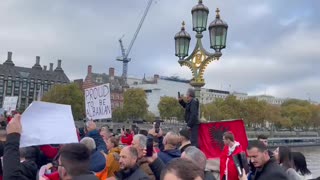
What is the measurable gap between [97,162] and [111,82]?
355 feet

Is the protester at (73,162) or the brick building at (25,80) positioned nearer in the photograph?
the protester at (73,162)

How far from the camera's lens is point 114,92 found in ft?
359

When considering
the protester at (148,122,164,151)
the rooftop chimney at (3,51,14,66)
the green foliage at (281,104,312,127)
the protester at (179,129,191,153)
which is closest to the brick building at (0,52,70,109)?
the rooftop chimney at (3,51,14,66)

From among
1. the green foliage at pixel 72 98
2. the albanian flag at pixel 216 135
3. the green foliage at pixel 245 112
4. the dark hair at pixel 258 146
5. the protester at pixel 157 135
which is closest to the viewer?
the dark hair at pixel 258 146

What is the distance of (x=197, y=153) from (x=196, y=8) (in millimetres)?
6014

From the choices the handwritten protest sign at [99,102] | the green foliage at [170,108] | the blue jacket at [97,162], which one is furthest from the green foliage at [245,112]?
the blue jacket at [97,162]

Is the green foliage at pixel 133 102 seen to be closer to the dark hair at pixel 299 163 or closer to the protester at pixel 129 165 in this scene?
the dark hair at pixel 299 163

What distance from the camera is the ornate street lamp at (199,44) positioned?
9602 millimetres

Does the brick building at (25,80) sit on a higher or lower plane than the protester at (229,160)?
higher

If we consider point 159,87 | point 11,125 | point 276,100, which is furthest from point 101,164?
point 276,100

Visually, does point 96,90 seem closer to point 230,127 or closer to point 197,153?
point 230,127

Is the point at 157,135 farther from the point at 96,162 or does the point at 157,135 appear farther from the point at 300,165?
the point at 96,162

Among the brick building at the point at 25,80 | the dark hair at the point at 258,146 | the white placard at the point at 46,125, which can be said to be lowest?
the dark hair at the point at 258,146

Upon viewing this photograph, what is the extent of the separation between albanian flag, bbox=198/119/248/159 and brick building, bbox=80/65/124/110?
3662 inches
